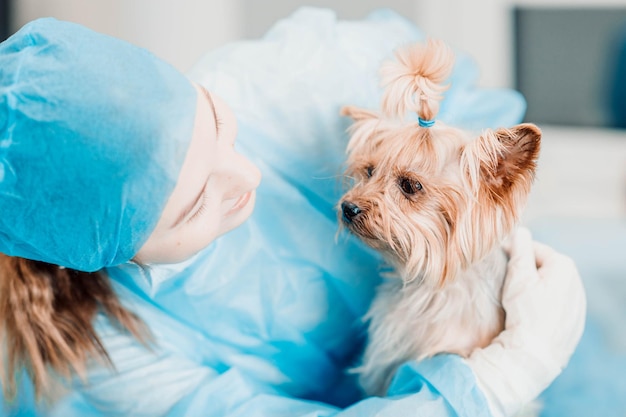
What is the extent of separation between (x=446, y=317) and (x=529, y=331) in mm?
108

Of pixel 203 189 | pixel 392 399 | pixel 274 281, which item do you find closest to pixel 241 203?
pixel 203 189

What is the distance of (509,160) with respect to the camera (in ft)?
2.37

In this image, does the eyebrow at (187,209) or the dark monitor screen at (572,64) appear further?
the dark monitor screen at (572,64)

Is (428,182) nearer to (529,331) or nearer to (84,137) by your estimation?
(529,331)

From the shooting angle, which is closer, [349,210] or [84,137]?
[84,137]

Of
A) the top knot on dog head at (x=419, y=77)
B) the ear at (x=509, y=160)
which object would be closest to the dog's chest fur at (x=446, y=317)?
the ear at (x=509, y=160)

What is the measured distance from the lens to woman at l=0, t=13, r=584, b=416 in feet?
1.95

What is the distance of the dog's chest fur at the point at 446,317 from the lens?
854 mm

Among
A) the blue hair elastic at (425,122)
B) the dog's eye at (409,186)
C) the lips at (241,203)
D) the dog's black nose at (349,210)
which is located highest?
the blue hair elastic at (425,122)

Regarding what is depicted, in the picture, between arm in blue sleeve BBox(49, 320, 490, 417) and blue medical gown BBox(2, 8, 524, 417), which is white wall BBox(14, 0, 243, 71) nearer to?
blue medical gown BBox(2, 8, 524, 417)

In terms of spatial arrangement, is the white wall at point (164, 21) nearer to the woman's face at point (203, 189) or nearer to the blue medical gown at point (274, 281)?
the blue medical gown at point (274, 281)

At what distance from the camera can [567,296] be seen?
0.83m

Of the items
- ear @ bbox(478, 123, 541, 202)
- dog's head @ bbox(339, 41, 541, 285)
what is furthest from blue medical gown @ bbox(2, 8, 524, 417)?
ear @ bbox(478, 123, 541, 202)

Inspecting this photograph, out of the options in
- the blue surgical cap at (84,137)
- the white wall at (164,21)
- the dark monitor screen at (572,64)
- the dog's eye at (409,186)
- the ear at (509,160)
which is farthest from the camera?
the dark monitor screen at (572,64)
